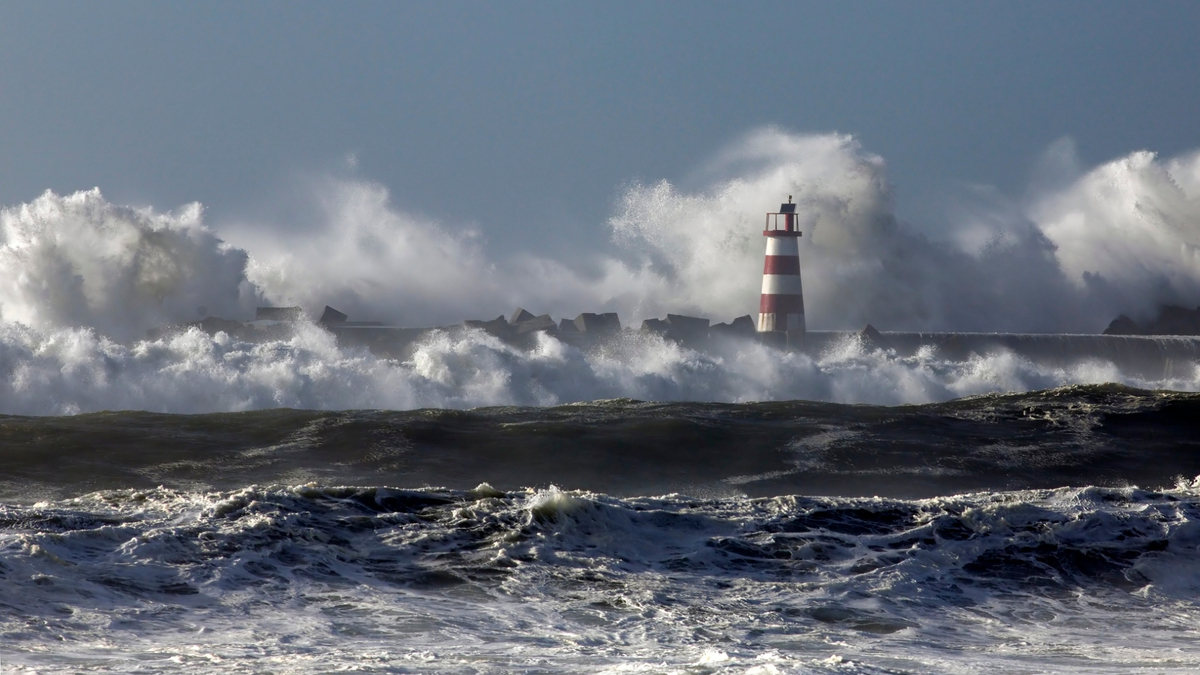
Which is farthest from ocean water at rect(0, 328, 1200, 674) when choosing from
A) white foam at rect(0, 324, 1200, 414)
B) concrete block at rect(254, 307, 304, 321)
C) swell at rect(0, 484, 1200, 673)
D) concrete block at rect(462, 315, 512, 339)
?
concrete block at rect(254, 307, 304, 321)

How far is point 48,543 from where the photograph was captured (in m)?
5.93

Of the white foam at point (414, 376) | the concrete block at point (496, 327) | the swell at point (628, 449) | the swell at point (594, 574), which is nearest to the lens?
the swell at point (594, 574)

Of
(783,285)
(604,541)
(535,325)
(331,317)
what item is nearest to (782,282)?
(783,285)

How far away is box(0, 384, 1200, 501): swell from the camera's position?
30.7ft

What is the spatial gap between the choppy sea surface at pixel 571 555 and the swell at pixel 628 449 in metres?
0.05

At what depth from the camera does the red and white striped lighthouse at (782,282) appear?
2716 cm

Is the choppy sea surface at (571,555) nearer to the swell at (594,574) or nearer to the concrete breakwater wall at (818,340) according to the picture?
the swell at (594,574)

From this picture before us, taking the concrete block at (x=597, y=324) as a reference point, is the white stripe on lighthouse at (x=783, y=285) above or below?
above

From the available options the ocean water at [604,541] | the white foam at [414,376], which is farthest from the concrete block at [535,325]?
the ocean water at [604,541]

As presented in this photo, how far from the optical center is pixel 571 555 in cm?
661

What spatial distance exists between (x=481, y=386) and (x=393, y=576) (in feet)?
37.0

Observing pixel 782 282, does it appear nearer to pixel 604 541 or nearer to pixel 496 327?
pixel 496 327

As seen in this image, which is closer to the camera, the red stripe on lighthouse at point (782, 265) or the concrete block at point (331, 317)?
the red stripe on lighthouse at point (782, 265)

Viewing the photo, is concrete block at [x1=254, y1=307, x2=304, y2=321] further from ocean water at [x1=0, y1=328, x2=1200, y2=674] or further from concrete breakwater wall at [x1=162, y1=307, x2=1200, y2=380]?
ocean water at [x1=0, y1=328, x2=1200, y2=674]
